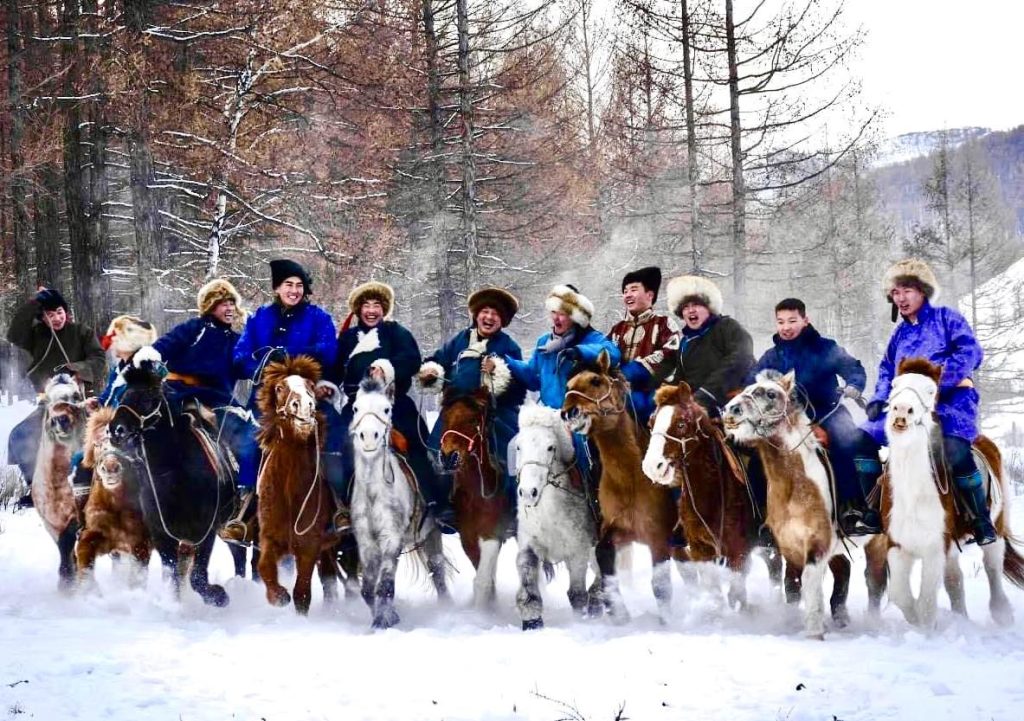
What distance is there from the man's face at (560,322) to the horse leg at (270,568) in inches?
107

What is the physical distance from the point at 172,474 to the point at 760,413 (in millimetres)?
4407

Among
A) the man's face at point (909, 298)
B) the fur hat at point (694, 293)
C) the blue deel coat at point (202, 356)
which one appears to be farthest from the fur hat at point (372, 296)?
the man's face at point (909, 298)

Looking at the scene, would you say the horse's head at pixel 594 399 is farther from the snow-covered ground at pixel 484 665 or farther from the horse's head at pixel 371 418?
the snow-covered ground at pixel 484 665

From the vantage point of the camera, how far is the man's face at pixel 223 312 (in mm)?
8070

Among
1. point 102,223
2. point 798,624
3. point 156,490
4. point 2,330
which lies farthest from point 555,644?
point 2,330

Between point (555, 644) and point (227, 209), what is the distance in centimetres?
1172

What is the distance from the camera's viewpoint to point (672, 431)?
625cm

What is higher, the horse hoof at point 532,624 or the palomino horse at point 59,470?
the palomino horse at point 59,470

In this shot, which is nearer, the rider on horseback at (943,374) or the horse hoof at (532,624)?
the rider on horseback at (943,374)

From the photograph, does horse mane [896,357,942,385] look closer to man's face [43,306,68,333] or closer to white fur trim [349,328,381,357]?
white fur trim [349,328,381,357]

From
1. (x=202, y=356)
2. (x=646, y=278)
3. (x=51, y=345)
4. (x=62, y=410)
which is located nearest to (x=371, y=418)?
(x=202, y=356)

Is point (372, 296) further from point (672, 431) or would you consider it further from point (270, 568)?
point (672, 431)

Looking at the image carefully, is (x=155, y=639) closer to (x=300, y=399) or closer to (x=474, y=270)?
(x=300, y=399)

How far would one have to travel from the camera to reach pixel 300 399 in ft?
20.7
